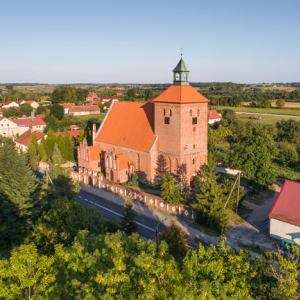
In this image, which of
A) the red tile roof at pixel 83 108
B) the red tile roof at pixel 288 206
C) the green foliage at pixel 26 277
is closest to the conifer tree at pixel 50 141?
the red tile roof at pixel 288 206

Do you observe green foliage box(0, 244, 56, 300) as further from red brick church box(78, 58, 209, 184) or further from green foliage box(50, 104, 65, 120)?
green foliage box(50, 104, 65, 120)

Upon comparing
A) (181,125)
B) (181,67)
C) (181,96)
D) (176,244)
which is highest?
(181,67)

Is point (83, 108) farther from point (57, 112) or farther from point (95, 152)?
point (95, 152)

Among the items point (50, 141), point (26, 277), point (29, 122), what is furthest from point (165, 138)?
point (29, 122)

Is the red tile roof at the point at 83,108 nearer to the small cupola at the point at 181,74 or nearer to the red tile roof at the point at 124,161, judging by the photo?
the red tile roof at the point at 124,161

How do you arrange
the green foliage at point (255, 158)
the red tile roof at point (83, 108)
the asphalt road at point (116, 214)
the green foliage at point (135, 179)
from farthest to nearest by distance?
the red tile roof at point (83, 108), the green foliage at point (135, 179), the green foliage at point (255, 158), the asphalt road at point (116, 214)

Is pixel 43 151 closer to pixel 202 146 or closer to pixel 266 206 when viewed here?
pixel 202 146

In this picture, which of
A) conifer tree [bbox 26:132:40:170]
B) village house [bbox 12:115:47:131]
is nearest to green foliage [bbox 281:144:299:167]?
conifer tree [bbox 26:132:40:170]
